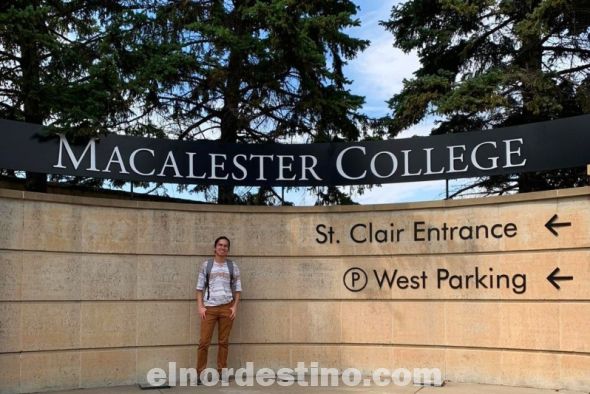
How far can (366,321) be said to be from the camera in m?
8.95

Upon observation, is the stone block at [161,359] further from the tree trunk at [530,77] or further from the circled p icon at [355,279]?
the tree trunk at [530,77]

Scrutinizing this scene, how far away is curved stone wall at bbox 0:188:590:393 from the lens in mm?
7773

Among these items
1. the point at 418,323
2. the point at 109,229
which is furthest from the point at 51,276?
the point at 418,323

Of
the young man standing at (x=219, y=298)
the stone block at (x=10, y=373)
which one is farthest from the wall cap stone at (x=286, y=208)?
the stone block at (x=10, y=373)

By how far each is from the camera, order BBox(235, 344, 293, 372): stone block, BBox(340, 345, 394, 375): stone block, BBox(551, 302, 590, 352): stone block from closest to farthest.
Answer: BBox(551, 302, 590, 352): stone block < BBox(340, 345, 394, 375): stone block < BBox(235, 344, 293, 372): stone block

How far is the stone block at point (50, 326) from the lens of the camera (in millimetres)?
7730

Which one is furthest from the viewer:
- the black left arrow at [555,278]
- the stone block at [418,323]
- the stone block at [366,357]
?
the stone block at [366,357]

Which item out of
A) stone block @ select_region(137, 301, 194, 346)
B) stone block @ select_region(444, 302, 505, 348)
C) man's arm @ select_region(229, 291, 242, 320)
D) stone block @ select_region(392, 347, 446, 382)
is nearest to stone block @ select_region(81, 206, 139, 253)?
stone block @ select_region(137, 301, 194, 346)

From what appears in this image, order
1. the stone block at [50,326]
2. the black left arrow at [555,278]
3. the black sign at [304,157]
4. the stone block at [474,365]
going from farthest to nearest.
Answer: the stone block at [474,365]
the black sign at [304,157]
the black left arrow at [555,278]
the stone block at [50,326]

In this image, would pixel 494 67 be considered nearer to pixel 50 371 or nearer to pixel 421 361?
pixel 421 361

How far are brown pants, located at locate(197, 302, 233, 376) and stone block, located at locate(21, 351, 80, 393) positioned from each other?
1506 mm

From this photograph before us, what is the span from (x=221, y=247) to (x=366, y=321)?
2.25 meters

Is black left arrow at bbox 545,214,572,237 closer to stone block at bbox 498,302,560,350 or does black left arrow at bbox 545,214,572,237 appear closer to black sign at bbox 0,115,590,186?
black sign at bbox 0,115,590,186

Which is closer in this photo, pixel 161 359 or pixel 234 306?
pixel 234 306
